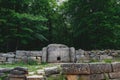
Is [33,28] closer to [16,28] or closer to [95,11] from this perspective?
[16,28]

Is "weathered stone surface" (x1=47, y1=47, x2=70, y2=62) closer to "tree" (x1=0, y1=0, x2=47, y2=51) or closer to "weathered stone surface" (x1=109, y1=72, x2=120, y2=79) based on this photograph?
"tree" (x1=0, y1=0, x2=47, y2=51)

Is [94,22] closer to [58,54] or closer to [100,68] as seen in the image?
[58,54]

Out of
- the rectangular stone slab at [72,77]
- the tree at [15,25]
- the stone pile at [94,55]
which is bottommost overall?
the rectangular stone slab at [72,77]

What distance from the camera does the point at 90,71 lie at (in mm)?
7508

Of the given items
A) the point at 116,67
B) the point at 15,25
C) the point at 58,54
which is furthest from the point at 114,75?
the point at 15,25

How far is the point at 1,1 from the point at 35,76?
11.7m

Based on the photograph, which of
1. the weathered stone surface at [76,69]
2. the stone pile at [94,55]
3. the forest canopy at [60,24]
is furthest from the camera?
the forest canopy at [60,24]

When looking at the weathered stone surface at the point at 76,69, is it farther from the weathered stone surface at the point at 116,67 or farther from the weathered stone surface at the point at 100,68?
the weathered stone surface at the point at 116,67

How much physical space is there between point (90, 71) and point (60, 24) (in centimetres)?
1663

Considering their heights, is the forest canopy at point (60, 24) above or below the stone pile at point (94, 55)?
above

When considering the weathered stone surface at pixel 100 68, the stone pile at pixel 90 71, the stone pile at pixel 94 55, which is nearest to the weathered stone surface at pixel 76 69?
the stone pile at pixel 90 71

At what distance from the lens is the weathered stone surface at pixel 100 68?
24.8 feet

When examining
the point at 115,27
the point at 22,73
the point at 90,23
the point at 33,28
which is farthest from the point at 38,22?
the point at 22,73

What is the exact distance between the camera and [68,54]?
1490 cm
